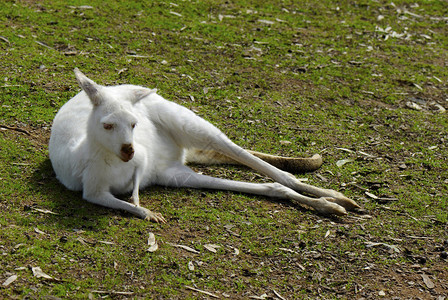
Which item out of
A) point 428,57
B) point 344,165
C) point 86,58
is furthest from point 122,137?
point 428,57

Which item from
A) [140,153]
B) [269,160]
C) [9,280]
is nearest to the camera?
[9,280]

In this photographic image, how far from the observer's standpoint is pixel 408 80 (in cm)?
743

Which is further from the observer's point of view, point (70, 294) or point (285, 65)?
point (285, 65)

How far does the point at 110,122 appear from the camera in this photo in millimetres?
4129

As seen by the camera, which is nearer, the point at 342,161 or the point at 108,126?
the point at 108,126

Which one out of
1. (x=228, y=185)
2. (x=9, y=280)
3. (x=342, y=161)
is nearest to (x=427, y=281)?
(x=228, y=185)

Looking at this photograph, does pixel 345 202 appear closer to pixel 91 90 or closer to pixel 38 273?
pixel 91 90

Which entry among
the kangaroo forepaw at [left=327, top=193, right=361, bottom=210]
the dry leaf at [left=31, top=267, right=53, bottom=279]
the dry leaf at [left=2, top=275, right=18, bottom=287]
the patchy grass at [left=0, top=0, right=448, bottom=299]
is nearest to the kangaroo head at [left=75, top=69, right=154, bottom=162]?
the patchy grass at [left=0, top=0, right=448, bottom=299]

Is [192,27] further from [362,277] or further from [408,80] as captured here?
[362,277]

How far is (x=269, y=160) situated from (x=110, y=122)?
1598 mm

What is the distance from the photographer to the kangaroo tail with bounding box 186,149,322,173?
5285 mm

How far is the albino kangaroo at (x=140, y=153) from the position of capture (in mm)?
4223

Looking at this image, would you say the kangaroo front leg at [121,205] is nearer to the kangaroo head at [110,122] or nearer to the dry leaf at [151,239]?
the dry leaf at [151,239]

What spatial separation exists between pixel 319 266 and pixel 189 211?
39.0 inches
